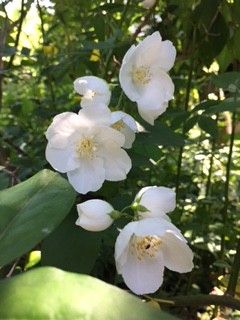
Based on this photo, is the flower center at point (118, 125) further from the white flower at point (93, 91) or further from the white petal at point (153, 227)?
the white petal at point (153, 227)

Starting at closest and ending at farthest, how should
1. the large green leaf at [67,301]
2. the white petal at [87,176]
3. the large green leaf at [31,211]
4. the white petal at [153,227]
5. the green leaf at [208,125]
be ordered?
1. the large green leaf at [67,301]
2. the large green leaf at [31,211]
3. the white petal at [153,227]
4. the white petal at [87,176]
5. the green leaf at [208,125]

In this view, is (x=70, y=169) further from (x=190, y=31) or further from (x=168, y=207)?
(x=190, y=31)

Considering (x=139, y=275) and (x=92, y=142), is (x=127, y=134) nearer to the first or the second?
(x=92, y=142)

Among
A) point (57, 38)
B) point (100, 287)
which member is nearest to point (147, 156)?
point (100, 287)

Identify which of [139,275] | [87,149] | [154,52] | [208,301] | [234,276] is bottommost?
[234,276]

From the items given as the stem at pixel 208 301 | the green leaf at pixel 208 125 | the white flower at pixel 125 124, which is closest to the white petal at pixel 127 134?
the white flower at pixel 125 124

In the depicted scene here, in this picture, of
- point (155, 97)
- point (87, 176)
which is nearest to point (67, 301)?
point (87, 176)

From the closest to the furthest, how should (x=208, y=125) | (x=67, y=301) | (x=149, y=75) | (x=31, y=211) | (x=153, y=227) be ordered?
(x=67, y=301), (x=31, y=211), (x=153, y=227), (x=149, y=75), (x=208, y=125)

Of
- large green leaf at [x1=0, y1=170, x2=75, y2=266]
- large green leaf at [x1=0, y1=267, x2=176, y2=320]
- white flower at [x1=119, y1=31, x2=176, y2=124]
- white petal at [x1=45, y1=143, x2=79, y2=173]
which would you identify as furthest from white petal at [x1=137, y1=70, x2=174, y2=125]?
large green leaf at [x1=0, y1=267, x2=176, y2=320]
